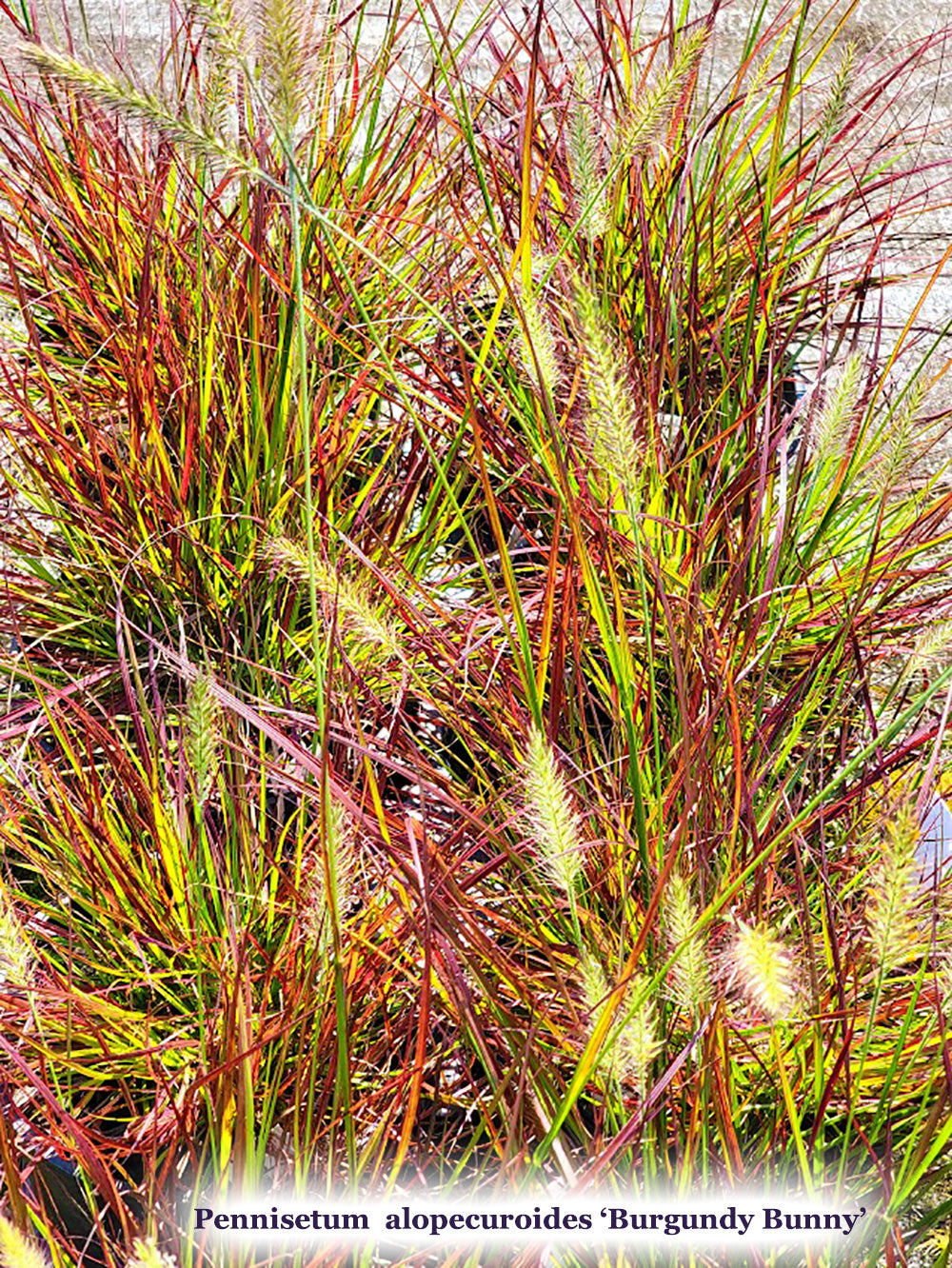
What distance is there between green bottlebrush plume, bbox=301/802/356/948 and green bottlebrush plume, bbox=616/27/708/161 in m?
0.69

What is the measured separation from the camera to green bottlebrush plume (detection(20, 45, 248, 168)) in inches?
34.7

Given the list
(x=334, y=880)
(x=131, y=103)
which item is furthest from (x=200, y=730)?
(x=131, y=103)

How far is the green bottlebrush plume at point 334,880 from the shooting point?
0.82 m

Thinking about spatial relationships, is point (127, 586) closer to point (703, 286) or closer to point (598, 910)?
point (598, 910)

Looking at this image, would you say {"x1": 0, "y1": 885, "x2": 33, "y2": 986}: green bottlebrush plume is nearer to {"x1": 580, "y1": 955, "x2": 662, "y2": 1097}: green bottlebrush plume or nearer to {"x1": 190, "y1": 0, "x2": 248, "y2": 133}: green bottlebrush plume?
{"x1": 580, "y1": 955, "x2": 662, "y2": 1097}: green bottlebrush plume

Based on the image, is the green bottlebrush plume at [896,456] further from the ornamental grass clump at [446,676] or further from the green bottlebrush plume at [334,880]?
the green bottlebrush plume at [334,880]

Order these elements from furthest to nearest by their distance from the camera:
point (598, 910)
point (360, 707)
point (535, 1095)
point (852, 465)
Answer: point (852, 465) < point (360, 707) < point (598, 910) < point (535, 1095)

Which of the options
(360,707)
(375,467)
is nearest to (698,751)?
(360,707)

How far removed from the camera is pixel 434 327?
1770 millimetres

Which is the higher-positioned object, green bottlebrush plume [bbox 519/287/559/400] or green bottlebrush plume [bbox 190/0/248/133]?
green bottlebrush plume [bbox 190/0/248/133]

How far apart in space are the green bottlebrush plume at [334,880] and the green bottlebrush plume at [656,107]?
2.27ft

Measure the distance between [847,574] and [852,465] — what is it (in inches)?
5.5

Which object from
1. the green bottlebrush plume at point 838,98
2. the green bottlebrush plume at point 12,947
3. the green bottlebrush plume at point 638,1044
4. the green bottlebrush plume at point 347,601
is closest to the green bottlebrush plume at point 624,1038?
the green bottlebrush plume at point 638,1044

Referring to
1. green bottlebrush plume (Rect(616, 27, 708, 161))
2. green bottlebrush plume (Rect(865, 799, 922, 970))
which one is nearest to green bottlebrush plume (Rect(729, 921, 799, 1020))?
green bottlebrush plume (Rect(865, 799, 922, 970))
